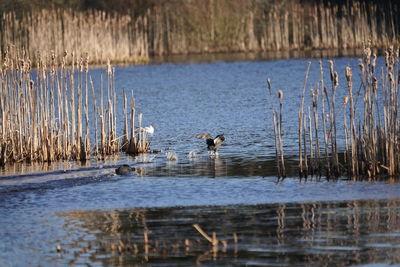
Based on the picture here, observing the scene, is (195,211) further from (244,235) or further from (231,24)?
(231,24)

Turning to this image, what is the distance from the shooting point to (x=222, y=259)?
29.2 ft

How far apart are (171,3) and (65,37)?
13.0 m

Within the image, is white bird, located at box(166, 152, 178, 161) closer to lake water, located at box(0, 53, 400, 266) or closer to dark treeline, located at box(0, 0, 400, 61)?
lake water, located at box(0, 53, 400, 266)

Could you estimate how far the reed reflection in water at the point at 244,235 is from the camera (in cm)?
896

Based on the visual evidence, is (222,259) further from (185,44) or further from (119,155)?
(185,44)

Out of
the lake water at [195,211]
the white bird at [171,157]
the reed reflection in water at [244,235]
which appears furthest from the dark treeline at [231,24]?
the reed reflection in water at [244,235]

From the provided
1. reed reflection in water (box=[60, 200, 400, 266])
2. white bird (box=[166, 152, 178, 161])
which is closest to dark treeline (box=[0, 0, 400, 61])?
white bird (box=[166, 152, 178, 161])

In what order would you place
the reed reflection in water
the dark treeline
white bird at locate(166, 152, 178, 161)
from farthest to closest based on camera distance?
1. the dark treeline
2. white bird at locate(166, 152, 178, 161)
3. the reed reflection in water

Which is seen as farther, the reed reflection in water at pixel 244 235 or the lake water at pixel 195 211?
the lake water at pixel 195 211

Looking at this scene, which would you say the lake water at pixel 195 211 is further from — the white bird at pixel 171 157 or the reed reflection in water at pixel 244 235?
the white bird at pixel 171 157

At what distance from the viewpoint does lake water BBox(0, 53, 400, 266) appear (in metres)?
9.20

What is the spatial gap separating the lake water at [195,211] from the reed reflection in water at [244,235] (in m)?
0.01

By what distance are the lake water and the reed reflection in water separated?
0.04ft

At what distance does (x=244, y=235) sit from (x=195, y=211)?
5.42 ft
